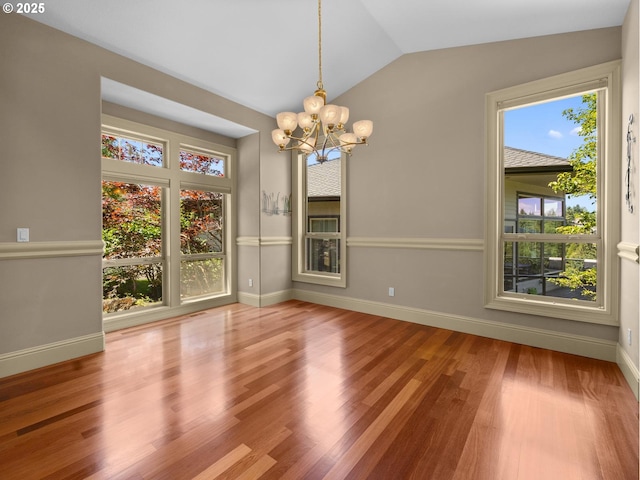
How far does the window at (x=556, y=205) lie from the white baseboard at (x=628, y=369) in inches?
11.2

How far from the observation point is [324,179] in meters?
5.01

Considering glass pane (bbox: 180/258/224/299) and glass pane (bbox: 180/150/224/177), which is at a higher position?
glass pane (bbox: 180/150/224/177)

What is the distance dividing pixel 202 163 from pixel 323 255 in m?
2.30

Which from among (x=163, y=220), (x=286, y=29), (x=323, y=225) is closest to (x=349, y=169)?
(x=323, y=225)

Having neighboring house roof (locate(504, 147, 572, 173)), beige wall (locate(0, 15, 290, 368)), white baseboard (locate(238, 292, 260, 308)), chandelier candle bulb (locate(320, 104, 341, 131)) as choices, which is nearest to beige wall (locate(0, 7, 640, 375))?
beige wall (locate(0, 15, 290, 368))

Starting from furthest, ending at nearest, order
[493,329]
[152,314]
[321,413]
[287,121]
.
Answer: [152,314] < [493,329] < [287,121] < [321,413]

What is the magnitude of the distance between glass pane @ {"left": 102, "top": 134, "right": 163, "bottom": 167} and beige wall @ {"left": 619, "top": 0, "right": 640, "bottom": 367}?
4794 millimetres

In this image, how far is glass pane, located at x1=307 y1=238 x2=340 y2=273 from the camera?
492 cm

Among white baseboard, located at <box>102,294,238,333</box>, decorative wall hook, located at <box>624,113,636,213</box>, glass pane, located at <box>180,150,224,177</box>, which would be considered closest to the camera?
decorative wall hook, located at <box>624,113,636,213</box>

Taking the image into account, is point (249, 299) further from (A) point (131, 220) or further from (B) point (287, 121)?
(B) point (287, 121)

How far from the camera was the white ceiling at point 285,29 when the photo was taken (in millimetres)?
2736

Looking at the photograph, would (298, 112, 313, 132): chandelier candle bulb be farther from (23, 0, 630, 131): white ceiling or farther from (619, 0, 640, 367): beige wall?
(619, 0, 640, 367): beige wall

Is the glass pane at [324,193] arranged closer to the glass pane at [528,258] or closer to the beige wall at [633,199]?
the glass pane at [528,258]

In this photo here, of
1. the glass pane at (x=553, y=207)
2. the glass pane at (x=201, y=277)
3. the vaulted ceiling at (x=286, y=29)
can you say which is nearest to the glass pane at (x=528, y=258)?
the glass pane at (x=553, y=207)
